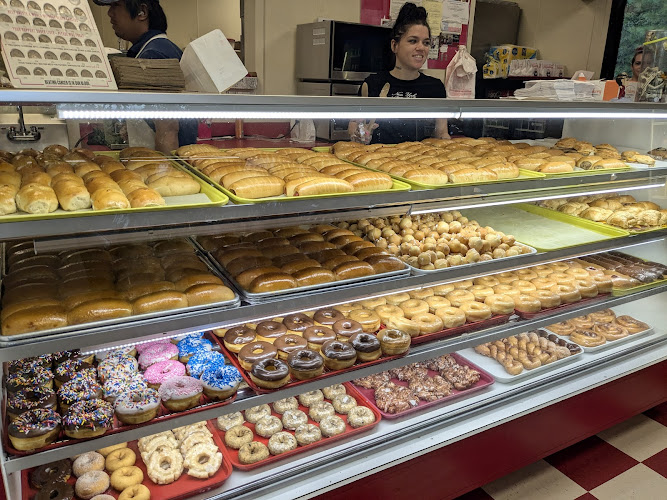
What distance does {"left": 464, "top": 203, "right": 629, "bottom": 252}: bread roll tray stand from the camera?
11.0 feet

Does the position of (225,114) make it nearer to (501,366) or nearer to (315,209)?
(315,209)

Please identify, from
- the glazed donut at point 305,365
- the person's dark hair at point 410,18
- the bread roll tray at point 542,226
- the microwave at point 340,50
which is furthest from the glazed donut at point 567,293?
the microwave at point 340,50

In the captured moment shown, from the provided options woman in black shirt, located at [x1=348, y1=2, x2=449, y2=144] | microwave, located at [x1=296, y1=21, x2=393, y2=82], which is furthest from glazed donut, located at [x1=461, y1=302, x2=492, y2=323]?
microwave, located at [x1=296, y1=21, x2=393, y2=82]

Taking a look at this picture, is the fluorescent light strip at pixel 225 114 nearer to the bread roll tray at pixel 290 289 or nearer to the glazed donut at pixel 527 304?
the bread roll tray at pixel 290 289

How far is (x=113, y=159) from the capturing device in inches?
94.1

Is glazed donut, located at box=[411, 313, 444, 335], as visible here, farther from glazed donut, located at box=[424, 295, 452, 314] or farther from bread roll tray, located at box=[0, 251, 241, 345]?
bread roll tray, located at box=[0, 251, 241, 345]

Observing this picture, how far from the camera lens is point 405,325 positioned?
283 cm

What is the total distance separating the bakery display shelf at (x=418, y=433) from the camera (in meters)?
2.38

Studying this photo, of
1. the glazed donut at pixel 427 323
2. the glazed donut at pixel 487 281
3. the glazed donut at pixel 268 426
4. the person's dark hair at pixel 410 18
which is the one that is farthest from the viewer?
the person's dark hair at pixel 410 18

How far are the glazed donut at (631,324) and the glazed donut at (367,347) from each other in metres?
2.44

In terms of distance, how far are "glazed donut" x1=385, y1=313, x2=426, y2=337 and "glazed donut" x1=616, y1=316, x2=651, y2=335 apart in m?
2.13

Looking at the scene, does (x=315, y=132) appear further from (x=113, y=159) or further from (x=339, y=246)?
(x=113, y=159)

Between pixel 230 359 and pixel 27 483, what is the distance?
97 cm

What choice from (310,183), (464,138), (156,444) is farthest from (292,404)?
(464,138)
